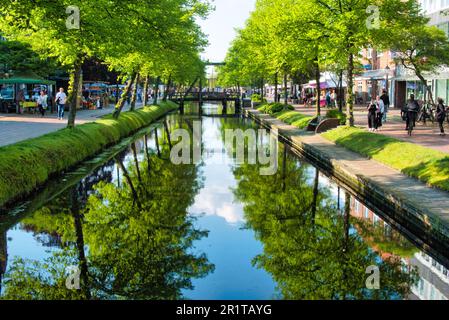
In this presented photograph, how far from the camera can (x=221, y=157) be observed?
24609 millimetres

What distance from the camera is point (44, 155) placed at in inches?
659

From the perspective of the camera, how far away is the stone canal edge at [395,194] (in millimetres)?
10938

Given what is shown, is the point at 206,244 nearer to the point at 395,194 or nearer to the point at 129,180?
the point at 395,194

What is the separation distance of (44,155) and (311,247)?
8.89m

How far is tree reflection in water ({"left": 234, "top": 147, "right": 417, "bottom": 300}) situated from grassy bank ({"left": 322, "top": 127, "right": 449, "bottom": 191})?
2231 mm

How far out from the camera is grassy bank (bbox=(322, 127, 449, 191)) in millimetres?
14562

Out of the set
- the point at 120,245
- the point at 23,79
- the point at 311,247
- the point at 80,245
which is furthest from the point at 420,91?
the point at 80,245

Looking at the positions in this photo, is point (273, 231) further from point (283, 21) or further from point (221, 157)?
point (283, 21)

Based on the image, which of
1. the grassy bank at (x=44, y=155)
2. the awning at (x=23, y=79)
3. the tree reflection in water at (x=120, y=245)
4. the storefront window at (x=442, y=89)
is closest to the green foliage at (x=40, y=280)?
the tree reflection in water at (x=120, y=245)

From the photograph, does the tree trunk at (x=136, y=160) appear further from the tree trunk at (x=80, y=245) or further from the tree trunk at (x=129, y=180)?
the tree trunk at (x=80, y=245)

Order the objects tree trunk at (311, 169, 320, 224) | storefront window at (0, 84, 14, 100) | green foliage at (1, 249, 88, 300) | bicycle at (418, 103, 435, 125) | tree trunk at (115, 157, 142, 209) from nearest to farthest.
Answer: green foliage at (1, 249, 88, 300), tree trunk at (311, 169, 320, 224), tree trunk at (115, 157, 142, 209), bicycle at (418, 103, 435, 125), storefront window at (0, 84, 14, 100)

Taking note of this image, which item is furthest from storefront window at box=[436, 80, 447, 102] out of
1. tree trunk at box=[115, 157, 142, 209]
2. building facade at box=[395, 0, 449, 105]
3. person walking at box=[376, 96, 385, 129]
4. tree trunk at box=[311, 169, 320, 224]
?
tree trunk at box=[115, 157, 142, 209]

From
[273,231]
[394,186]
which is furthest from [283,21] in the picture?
[273,231]

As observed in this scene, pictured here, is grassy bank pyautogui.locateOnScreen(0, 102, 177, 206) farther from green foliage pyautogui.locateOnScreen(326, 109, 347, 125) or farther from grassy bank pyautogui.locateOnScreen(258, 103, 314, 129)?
green foliage pyautogui.locateOnScreen(326, 109, 347, 125)
